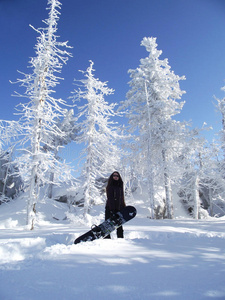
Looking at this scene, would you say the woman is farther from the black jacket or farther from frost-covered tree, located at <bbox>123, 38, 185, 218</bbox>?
frost-covered tree, located at <bbox>123, 38, 185, 218</bbox>

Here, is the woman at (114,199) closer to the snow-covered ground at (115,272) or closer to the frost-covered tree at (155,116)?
the snow-covered ground at (115,272)

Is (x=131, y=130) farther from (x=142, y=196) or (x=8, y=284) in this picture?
(x=8, y=284)

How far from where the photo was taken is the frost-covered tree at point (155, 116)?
537 inches

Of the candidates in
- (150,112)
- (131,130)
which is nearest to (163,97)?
(150,112)

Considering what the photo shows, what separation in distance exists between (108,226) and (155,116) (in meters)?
12.5

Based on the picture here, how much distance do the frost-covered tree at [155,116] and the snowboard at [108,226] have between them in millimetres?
8514

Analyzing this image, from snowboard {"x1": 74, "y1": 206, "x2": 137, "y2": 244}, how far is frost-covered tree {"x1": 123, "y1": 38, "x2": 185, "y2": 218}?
27.9ft

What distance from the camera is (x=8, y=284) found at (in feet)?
6.42

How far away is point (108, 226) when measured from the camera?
4.72 meters

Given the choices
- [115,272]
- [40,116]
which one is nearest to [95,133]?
[40,116]

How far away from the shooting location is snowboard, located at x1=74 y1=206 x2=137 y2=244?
4.40m

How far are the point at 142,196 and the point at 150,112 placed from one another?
45.5ft

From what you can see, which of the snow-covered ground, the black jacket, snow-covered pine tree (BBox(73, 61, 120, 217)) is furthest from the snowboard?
snow-covered pine tree (BBox(73, 61, 120, 217))

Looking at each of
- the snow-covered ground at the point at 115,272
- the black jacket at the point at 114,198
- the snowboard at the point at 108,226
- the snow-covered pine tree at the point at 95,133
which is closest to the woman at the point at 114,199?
the black jacket at the point at 114,198
